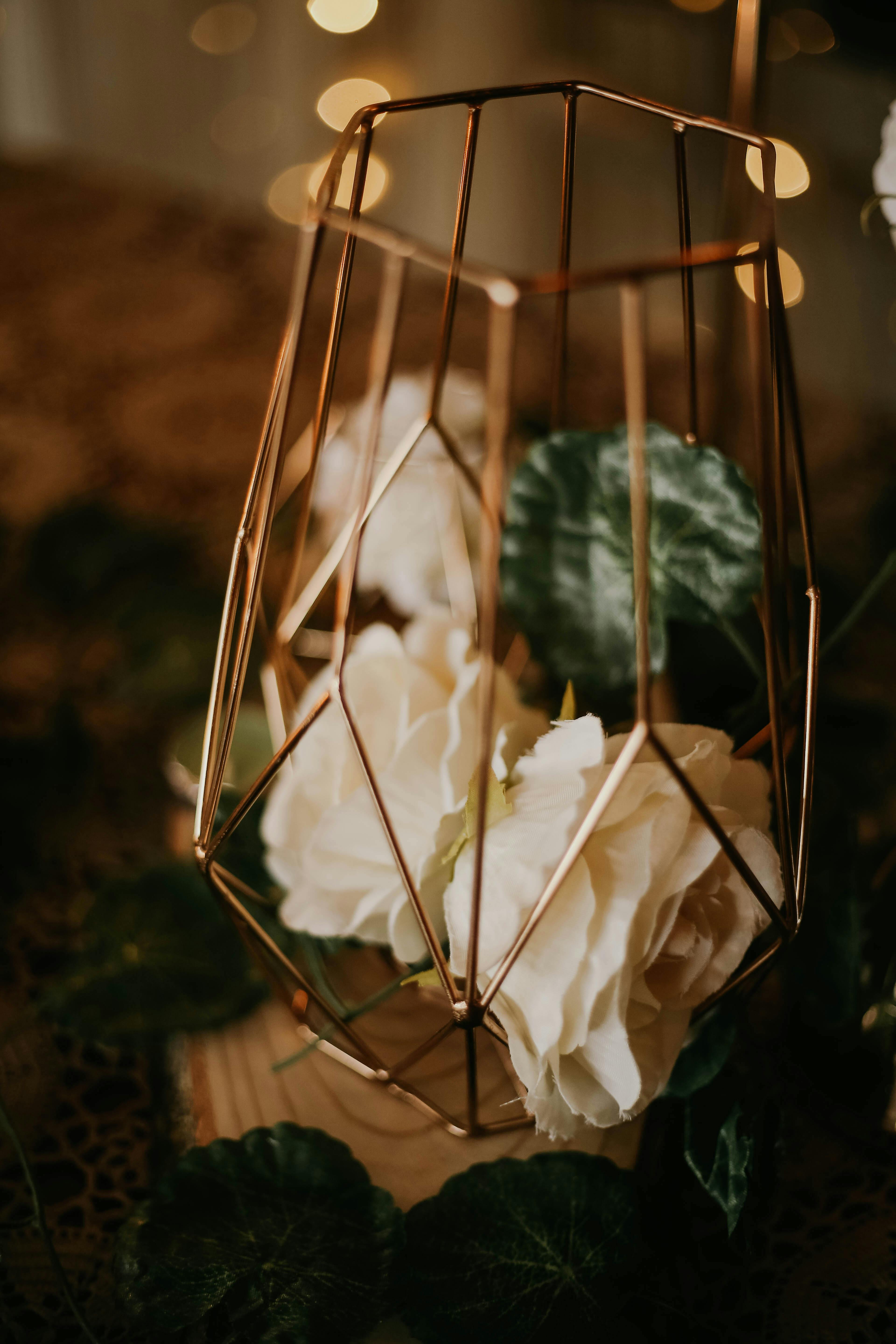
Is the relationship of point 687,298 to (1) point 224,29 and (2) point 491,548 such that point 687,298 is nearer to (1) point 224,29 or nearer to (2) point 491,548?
(2) point 491,548

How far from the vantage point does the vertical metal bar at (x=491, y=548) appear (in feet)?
0.39

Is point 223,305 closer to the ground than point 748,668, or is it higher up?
higher up

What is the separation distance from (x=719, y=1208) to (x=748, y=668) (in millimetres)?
140

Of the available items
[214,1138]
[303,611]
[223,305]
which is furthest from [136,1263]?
[223,305]

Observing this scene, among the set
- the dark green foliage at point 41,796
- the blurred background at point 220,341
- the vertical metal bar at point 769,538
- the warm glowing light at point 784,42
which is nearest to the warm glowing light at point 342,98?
the blurred background at point 220,341

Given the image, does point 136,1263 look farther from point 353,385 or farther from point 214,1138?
point 353,385

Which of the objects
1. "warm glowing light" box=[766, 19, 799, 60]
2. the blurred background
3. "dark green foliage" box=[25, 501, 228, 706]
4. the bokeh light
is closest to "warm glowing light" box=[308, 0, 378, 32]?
the blurred background

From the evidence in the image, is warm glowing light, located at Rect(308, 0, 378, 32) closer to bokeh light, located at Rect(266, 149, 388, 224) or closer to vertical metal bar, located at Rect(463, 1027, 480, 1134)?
bokeh light, located at Rect(266, 149, 388, 224)

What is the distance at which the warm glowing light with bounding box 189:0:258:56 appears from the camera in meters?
0.95

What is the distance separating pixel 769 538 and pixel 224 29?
3.61ft

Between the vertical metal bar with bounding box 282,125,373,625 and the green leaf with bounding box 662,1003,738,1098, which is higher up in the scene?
the vertical metal bar with bounding box 282,125,373,625

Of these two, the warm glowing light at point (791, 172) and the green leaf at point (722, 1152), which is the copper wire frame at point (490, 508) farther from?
the warm glowing light at point (791, 172)

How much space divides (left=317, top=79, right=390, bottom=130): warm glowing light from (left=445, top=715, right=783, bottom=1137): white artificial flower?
40.6 inches

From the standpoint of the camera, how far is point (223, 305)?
0.65 m
